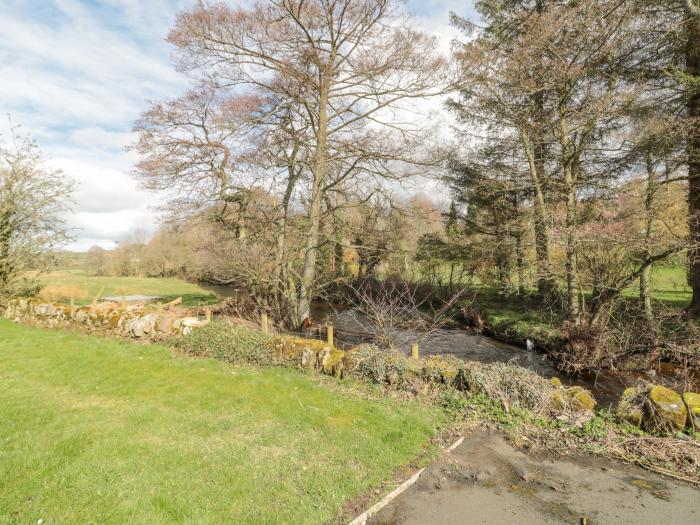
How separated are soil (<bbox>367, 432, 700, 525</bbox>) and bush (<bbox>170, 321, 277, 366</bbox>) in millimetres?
4665

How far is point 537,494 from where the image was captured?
351 centimetres

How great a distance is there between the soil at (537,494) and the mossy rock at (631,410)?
3.54 feet

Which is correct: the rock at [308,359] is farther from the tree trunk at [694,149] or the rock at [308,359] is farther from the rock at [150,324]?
the tree trunk at [694,149]

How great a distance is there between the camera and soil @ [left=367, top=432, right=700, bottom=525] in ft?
10.4

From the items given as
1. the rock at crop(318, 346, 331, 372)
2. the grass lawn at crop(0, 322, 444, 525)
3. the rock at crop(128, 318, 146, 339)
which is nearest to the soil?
the grass lawn at crop(0, 322, 444, 525)

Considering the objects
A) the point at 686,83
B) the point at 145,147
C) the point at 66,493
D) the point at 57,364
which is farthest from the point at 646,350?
the point at 145,147

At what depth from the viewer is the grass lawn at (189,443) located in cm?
322

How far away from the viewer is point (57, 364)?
286 inches

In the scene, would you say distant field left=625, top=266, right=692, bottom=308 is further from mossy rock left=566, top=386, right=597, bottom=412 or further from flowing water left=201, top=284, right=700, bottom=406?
mossy rock left=566, top=386, right=597, bottom=412

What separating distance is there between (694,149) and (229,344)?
1246 cm

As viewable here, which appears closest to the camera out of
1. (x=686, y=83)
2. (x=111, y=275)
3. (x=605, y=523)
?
(x=605, y=523)

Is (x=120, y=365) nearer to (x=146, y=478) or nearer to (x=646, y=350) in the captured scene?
(x=146, y=478)

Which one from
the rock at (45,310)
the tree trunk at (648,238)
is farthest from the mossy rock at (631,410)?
the rock at (45,310)

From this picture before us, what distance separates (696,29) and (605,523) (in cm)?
1232
